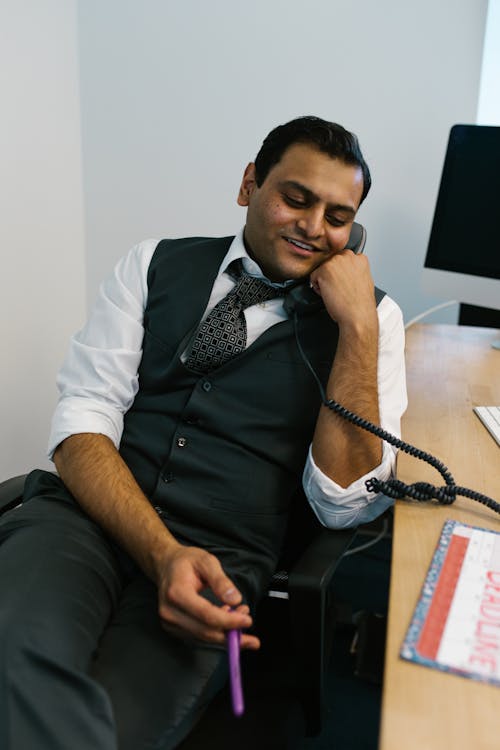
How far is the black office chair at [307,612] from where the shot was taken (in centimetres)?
97

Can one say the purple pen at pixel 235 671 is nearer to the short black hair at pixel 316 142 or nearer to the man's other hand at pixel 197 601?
the man's other hand at pixel 197 601

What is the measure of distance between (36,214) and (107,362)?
3.07ft

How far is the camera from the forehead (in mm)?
1281

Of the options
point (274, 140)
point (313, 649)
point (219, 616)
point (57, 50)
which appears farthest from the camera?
point (57, 50)

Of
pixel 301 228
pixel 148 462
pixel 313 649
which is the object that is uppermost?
pixel 301 228

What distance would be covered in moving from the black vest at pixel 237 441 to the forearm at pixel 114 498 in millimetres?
72

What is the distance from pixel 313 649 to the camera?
3.31 ft

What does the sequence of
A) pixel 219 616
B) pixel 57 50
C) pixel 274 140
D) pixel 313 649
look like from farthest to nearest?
pixel 57 50, pixel 274 140, pixel 313 649, pixel 219 616

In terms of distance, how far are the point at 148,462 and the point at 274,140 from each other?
627 mm

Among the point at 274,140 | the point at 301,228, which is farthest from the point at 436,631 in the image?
the point at 274,140

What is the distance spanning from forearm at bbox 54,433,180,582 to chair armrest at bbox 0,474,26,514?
0.24ft

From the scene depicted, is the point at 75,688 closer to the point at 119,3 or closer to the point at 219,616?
the point at 219,616

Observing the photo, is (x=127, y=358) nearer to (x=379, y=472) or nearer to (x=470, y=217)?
(x=379, y=472)

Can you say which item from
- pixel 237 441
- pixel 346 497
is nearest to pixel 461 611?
pixel 346 497
